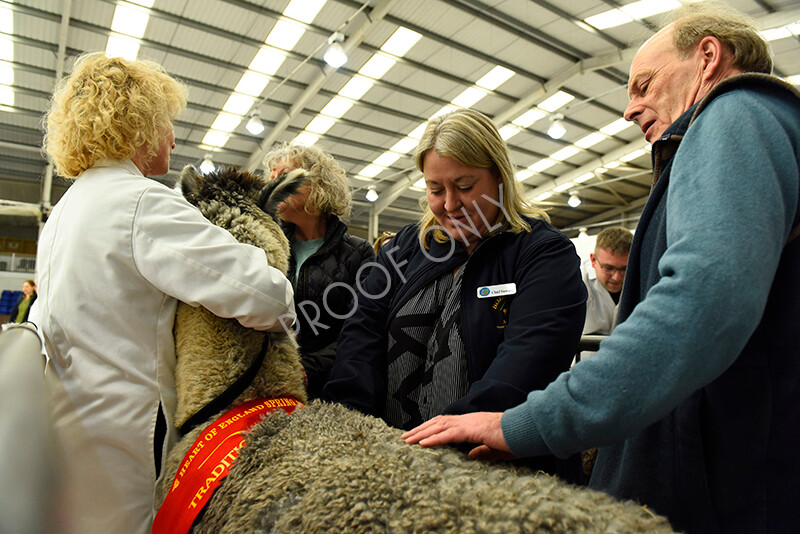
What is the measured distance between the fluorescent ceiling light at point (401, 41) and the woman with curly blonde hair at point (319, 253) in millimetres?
8134

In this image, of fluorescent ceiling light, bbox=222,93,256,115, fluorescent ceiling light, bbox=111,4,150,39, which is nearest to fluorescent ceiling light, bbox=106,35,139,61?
fluorescent ceiling light, bbox=111,4,150,39

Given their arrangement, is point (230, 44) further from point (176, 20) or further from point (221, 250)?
point (221, 250)

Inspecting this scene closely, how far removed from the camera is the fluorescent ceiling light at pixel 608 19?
930cm

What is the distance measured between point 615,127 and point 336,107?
8520 millimetres

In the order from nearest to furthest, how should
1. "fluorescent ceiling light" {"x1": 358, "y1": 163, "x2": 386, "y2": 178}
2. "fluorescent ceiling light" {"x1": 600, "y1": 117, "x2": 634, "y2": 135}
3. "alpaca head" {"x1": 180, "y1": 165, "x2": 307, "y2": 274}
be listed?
"alpaca head" {"x1": 180, "y1": 165, "x2": 307, "y2": 274} < "fluorescent ceiling light" {"x1": 600, "y1": 117, "x2": 634, "y2": 135} < "fluorescent ceiling light" {"x1": 358, "y1": 163, "x2": 386, "y2": 178}

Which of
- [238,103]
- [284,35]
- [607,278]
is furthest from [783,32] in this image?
[238,103]

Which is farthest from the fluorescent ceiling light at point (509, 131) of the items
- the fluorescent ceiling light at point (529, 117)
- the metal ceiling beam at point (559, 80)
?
the metal ceiling beam at point (559, 80)

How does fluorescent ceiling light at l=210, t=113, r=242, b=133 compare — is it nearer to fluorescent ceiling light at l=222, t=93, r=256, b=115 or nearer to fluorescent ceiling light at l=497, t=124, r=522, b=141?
fluorescent ceiling light at l=222, t=93, r=256, b=115

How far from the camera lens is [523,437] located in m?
0.98

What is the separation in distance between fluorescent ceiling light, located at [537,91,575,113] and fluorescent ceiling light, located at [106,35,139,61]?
9.65 m

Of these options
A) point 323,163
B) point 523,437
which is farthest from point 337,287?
point 523,437

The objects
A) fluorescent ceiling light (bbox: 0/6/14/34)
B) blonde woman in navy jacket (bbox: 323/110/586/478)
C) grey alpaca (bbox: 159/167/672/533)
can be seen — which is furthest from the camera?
fluorescent ceiling light (bbox: 0/6/14/34)

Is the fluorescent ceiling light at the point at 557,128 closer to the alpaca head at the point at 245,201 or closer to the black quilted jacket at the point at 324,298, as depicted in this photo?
the black quilted jacket at the point at 324,298

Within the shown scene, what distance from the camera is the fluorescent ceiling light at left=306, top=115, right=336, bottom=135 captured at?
1303 centimetres
